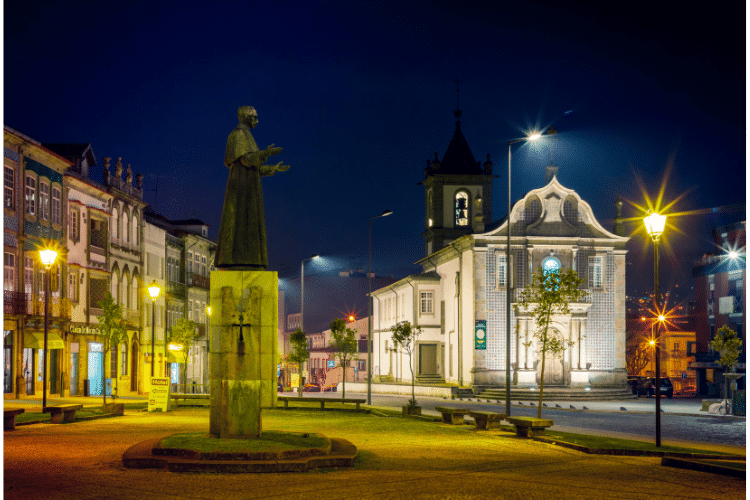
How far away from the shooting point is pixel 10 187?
128ft

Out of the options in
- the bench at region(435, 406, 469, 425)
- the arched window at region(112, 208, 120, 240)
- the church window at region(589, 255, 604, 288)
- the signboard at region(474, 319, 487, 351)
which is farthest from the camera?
the church window at region(589, 255, 604, 288)

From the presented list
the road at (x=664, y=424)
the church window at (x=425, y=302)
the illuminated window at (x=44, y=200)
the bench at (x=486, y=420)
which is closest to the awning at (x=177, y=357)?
the church window at (x=425, y=302)

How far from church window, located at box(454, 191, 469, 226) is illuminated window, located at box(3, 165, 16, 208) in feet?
121

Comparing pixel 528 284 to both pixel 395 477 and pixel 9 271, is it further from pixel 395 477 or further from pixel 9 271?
pixel 395 477

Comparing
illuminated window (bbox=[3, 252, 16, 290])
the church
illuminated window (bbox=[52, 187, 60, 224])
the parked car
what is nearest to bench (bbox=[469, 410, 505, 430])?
illuminated window (bbox=[3, 252, 16, 290])

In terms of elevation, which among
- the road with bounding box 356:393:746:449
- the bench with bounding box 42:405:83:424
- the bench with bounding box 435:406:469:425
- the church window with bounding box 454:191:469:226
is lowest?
the road with bounding box 356:393:746:449

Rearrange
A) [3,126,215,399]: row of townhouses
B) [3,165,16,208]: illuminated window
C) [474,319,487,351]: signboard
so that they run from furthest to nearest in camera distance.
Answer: [474,319,487,351]: signboard → [3,126,215,399]: row of townhouses → [3,165,16,208]: illuminated window

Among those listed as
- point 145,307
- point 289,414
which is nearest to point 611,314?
point 145,307

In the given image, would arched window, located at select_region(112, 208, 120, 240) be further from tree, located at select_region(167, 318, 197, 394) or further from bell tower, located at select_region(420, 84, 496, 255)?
bell tower, located at select_region(420, 84, 496, 255)

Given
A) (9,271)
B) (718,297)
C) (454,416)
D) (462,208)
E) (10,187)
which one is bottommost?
(454,416)

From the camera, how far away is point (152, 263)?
58.6 meters

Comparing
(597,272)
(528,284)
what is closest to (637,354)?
(597,272)

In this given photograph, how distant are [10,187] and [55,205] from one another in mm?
5091

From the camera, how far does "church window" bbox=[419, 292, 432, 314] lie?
213 ft
